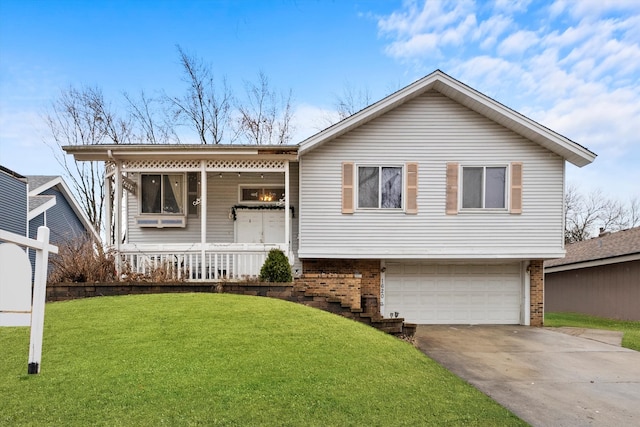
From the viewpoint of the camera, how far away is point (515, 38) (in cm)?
1339

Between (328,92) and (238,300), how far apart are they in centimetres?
1757

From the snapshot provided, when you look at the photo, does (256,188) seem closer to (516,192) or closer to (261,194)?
(261,194)

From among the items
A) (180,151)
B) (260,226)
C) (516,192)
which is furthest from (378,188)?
(180,151)

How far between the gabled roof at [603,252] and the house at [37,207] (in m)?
19.2

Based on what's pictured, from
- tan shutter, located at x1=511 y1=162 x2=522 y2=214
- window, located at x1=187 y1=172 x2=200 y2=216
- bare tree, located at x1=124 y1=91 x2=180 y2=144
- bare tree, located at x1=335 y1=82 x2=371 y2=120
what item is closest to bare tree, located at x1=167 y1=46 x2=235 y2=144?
bare tree, located at x1=124 y1=91 x2=180 y2=144

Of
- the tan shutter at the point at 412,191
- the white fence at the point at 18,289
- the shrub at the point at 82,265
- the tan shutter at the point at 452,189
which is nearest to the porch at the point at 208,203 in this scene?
the shrub at the point at 82,265

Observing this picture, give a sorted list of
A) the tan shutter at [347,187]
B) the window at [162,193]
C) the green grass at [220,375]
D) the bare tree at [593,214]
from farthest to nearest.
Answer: the bare tree at [593,214] → the window at [162,193] → the tan shutter at [347,187] → the green grass at [220,375]

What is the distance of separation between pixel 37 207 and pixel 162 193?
10.4 m

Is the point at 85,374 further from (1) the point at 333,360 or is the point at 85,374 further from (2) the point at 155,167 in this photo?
(2) the point at 155,167

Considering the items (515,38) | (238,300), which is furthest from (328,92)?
(238,300)

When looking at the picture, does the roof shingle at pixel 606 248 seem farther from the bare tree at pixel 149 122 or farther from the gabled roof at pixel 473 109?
the bare tree at pixel 149 122

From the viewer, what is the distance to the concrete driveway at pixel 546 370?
197 inches

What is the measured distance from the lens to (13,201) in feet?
53.1

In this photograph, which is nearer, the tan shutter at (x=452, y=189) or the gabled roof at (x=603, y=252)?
the tan shutter at (x=452, y=189)
